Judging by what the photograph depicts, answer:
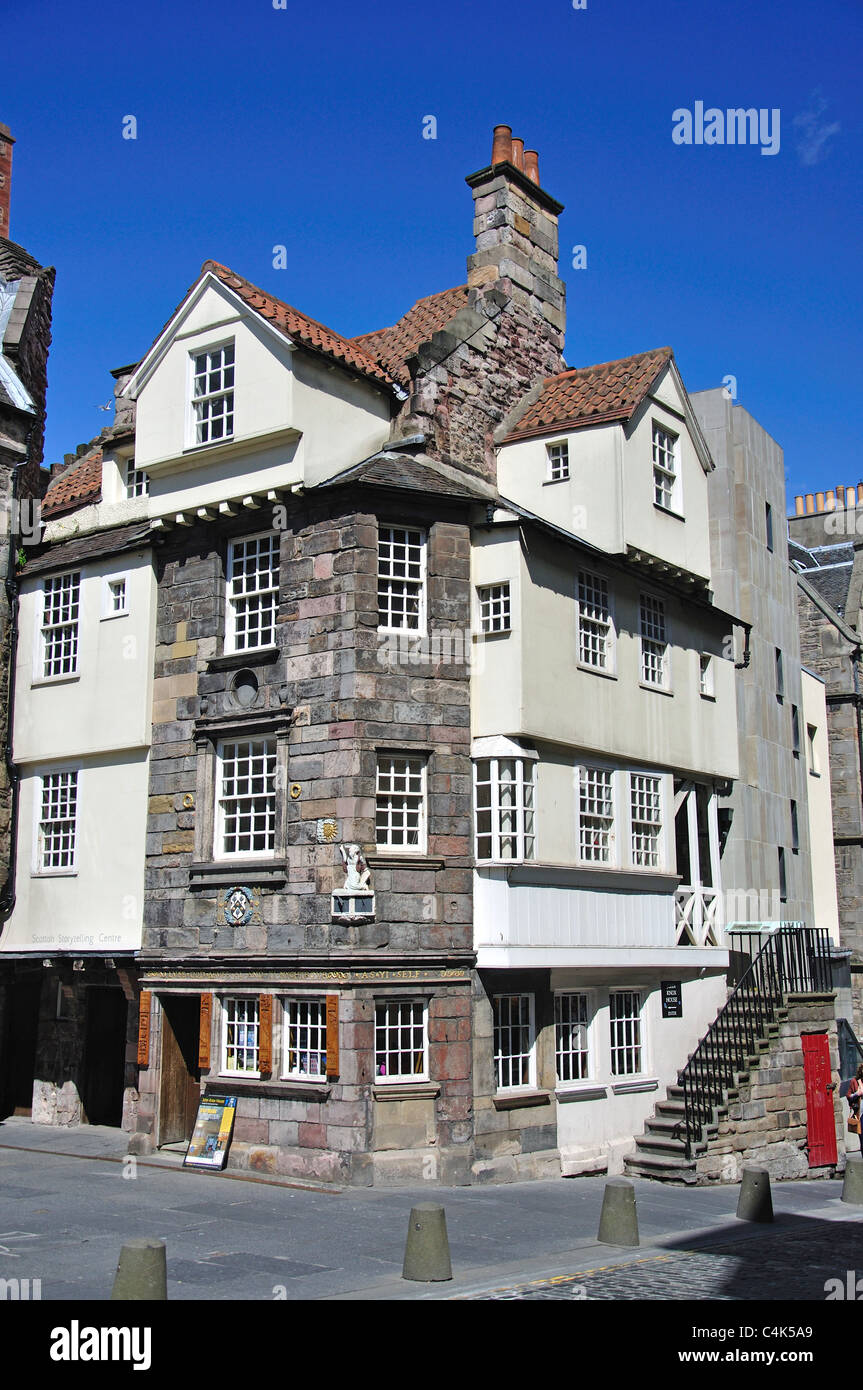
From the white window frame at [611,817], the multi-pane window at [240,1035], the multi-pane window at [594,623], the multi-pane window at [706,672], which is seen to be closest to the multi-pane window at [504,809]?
the white window frame at [611,817]

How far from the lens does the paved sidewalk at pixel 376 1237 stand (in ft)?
35.8

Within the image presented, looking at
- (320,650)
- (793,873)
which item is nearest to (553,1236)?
(320,650)

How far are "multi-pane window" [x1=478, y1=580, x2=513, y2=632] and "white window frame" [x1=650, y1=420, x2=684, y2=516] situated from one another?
14.5ft

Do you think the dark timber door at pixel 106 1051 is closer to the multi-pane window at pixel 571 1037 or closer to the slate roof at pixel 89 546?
the slate roof at pixel 89 546

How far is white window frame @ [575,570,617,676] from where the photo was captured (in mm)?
19750

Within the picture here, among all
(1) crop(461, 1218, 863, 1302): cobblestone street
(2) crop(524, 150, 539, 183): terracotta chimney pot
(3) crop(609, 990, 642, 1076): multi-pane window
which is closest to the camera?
(1) crop(461, 1218, 863, 1302): cobblestone street

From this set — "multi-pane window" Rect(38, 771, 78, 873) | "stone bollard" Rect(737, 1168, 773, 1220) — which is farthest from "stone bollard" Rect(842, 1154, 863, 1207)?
"multi-pane window" Rect(38, 771, 78, 873)

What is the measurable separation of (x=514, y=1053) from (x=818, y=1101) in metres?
6.70

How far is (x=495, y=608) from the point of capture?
18750 millimetres

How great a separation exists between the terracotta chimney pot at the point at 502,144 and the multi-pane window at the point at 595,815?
11.3 metres

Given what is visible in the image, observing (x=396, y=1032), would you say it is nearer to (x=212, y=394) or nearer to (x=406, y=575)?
(x=406, y=575)

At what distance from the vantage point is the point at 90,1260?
38.5 feet

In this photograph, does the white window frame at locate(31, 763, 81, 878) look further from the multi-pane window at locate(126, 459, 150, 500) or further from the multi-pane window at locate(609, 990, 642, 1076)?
the multi-pane window at locate(609, 990, 642, 1076)
